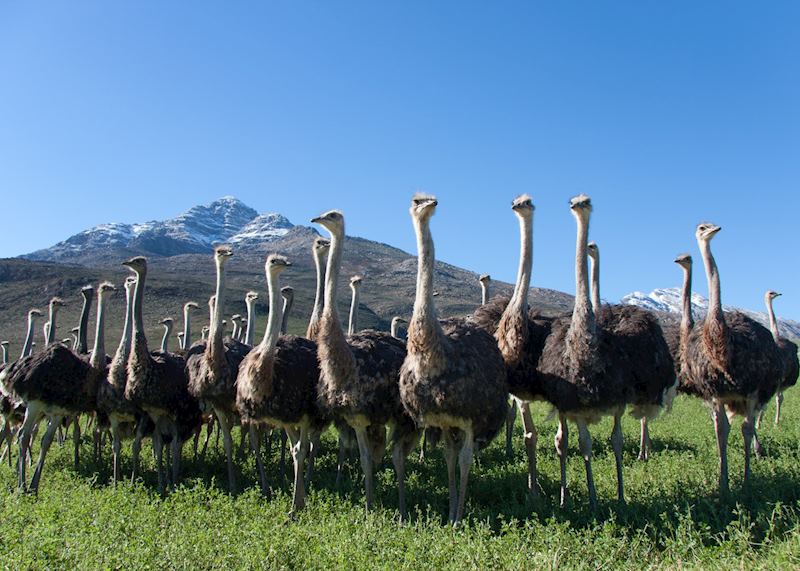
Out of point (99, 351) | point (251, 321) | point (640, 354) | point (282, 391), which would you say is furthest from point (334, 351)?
point (251, 321)

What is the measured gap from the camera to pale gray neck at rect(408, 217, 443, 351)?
683cm

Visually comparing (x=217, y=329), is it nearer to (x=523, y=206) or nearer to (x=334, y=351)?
(x=334, y=351)

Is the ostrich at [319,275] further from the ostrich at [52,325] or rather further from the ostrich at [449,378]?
the ostrich at [52,325]

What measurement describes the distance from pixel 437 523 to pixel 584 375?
6.62 feet

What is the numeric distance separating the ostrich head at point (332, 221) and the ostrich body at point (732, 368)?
436cm

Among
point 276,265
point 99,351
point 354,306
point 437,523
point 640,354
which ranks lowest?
point 437,523

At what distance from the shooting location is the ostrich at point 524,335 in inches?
303

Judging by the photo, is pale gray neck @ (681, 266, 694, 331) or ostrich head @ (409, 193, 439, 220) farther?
pale gray neck @ (681, 266, 694, 331)

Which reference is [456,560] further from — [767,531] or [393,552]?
[767,531]

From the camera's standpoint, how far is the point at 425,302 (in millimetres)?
6969

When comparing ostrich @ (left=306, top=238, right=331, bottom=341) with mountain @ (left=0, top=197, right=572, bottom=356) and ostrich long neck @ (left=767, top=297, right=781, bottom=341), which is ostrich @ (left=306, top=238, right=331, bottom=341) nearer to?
mountain @ (left=0, top=197, right=572, bottom=356)

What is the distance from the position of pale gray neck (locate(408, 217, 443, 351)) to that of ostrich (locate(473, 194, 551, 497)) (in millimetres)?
1169

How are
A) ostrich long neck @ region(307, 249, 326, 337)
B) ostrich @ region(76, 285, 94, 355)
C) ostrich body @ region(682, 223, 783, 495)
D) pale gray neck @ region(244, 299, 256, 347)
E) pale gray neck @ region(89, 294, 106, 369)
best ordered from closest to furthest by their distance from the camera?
ostrich body @ region(682, 223, 783, 495)
pale gray neck @ region(89, 294, 106, 369)
ostrich long neck @ region(307, 249, 326, 337)
ostrich @ region(76, 285, 94, 355)
pale gray neck @ region(244, 299, 256, 347)

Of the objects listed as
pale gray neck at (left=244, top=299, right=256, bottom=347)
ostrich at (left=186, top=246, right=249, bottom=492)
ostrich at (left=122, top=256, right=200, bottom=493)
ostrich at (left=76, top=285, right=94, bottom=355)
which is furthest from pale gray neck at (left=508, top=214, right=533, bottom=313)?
ostrich at (left=76, top=285, right=94, bottom=355)
